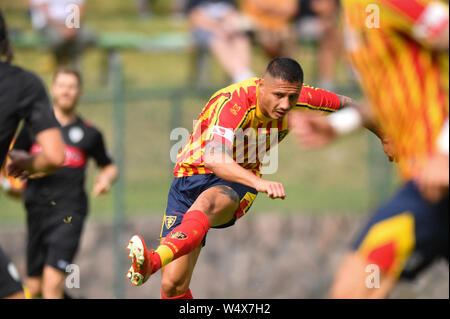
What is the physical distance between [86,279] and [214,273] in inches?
74.4

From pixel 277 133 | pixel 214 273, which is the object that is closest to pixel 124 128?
pixel 214 273

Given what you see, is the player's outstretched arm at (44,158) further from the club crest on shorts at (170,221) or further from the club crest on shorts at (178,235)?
the club crest on shorts at (170,221)

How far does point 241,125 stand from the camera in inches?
258

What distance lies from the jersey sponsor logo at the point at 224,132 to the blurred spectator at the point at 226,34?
6112 millimetres

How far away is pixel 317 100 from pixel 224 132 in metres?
0.88

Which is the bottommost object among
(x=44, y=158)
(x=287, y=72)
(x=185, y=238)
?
(x=185, y=238)

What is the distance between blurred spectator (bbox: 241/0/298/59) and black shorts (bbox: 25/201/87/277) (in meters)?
5.42

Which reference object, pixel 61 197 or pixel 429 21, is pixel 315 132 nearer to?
pixel 429 21

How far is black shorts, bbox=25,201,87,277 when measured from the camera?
8359mm

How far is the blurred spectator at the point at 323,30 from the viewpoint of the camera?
13.5 meters

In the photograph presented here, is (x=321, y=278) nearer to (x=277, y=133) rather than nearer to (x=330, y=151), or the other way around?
(x=330, y=151)

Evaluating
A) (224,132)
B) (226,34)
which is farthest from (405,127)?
Answer: (226,34)

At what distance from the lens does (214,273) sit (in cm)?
1241

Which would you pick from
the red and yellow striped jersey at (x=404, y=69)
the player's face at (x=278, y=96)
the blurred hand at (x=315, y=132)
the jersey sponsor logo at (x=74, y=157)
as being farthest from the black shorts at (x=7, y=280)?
the jersey sponsor logo at (x=74, y=157)
